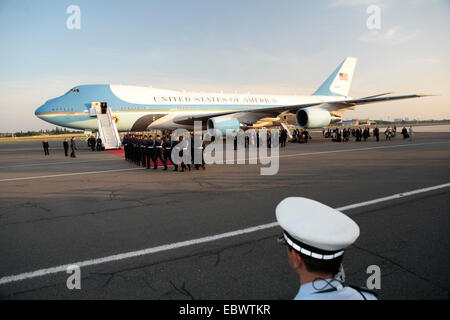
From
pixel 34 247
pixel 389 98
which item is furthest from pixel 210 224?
pixel 389 98

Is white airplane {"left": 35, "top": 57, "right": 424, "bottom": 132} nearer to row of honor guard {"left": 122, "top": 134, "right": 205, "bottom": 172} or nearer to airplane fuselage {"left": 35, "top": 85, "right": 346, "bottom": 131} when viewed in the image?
airplane fuselage {"left": 35, "top": 85, "right": 346, "bottom": 131}

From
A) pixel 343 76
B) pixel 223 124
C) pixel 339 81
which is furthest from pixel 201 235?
pixel 343 76

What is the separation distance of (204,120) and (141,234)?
1968 centimetres

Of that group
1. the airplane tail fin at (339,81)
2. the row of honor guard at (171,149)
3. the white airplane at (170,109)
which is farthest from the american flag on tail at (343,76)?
the row of honor guard at (171,149)

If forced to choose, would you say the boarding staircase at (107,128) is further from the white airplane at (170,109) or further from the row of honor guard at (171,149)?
the row of honor guard at (171,149)

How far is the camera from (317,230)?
1.39m

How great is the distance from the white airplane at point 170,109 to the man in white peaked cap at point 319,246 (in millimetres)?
19899

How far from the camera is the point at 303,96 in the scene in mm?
31656

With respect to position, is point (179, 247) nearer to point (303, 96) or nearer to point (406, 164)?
point (406, 164)

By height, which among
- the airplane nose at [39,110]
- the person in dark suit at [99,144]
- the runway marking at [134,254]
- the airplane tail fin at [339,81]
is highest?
the airplane tail fin at [339,81]

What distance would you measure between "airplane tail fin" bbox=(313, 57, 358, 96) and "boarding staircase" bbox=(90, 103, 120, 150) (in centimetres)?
2422

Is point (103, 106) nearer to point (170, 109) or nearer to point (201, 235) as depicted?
point (170, 109)

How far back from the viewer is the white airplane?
20.3 metres

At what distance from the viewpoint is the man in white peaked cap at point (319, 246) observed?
1.36 m
